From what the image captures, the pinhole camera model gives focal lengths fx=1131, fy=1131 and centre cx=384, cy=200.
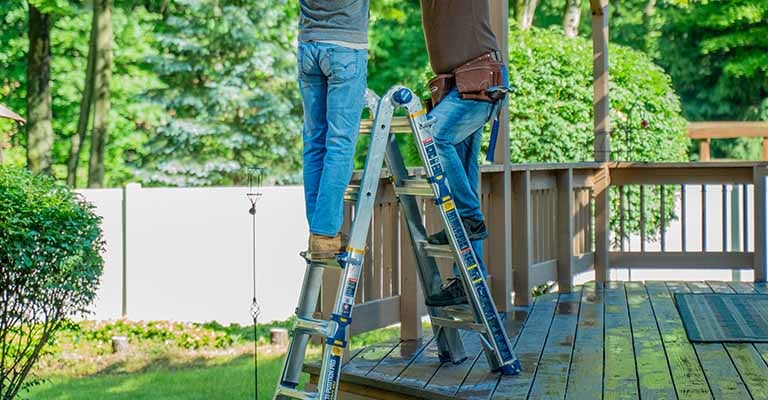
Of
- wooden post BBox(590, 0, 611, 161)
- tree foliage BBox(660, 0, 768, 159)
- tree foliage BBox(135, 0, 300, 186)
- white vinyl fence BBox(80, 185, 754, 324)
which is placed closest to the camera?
wooden post BBox(590, 0, 611, 161)

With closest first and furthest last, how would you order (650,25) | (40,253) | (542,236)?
(40,253) < (542,236) < (650,25)

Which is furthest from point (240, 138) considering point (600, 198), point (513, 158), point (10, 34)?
point (600, 198)

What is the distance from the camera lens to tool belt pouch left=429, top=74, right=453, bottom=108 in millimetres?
4332

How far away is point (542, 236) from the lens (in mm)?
7195

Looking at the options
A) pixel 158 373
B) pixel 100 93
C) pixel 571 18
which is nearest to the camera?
pixel 158 373

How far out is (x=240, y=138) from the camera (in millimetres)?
16797

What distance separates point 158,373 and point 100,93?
26.9 ft

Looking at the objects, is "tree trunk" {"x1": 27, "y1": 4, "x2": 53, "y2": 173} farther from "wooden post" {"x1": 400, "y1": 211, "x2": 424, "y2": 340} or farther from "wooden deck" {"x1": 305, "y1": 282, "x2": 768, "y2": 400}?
"wooden post" {"x1": 400, "y1": 211, "x2": 424, "y2": 340}

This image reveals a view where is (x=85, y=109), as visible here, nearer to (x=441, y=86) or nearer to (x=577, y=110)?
(x=577, y=110)

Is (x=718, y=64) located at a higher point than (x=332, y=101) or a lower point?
higher

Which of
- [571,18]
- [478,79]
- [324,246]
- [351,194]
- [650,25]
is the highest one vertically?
[650,25]

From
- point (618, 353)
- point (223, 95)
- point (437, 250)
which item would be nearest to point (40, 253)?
point (437, 250)

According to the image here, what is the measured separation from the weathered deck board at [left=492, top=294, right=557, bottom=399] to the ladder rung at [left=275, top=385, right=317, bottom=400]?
0.75 metres

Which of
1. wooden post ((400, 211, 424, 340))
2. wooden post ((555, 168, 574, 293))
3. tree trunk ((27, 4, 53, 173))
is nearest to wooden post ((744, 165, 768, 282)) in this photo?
wooden post ((555, 168, 574, 293))
